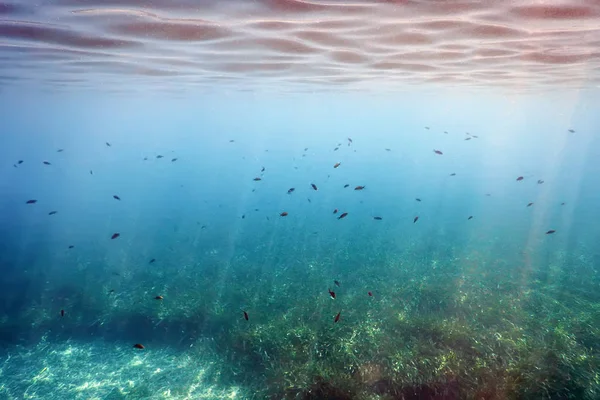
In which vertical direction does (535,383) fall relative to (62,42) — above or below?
below

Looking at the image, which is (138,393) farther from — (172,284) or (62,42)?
(62,42)

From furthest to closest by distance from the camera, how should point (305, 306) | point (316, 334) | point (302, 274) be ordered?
point (302, 274)
point (305, 306)
point (316, 334)

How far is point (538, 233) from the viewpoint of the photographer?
930 inches

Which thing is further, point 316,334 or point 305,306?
point 305,306

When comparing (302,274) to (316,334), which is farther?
(302,274)

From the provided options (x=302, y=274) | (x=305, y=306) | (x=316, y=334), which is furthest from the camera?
(x=302, y=274)

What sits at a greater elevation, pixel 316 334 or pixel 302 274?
pixel 316 334

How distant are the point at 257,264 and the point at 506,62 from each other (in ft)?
58.8

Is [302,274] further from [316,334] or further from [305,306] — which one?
[316,334]

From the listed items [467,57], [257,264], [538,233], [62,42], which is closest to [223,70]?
[62,42]

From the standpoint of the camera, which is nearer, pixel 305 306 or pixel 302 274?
pixel 305 306

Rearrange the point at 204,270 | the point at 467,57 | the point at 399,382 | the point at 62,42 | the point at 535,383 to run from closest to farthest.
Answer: the point at 535,383, the point at 399,382, the point at 62,42, the point at 467,57, the point at 204,270

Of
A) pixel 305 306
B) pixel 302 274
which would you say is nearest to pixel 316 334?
pixel 305 306

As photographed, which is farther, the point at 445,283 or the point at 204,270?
the point at 204,270
